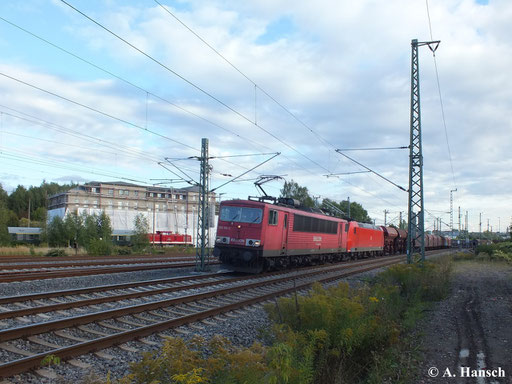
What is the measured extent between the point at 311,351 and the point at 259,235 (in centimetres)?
1158

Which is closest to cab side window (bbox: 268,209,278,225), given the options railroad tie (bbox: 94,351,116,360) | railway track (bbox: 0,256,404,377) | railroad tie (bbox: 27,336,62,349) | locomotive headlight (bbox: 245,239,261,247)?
locomotive headlight (bbox: 245,239,261,247)

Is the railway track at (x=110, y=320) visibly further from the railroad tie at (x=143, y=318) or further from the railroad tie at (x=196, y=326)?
the railroad tie at (x=196, y=326)

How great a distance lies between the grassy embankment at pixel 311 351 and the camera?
4598 millimetres

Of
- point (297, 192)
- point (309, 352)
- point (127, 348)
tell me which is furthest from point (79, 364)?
point (297, 192)

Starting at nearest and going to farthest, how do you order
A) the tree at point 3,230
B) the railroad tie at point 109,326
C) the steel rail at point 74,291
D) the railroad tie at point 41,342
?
the railroad tie at point 41,342, the railroad tie at point 109,326, the steel rail at point 74,291, the tree at point 3,230

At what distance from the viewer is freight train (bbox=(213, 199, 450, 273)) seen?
18.0 m

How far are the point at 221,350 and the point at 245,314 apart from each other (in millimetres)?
5571

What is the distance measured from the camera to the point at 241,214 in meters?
18.6

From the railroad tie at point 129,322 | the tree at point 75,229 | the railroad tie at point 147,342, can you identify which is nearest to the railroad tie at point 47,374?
the railroad tie at point 147,342

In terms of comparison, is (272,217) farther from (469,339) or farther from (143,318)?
(469,339)

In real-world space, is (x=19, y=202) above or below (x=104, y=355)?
above

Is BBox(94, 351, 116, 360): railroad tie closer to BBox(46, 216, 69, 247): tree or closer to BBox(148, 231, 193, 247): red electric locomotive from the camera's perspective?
BBox(46, 216, 69, 247): tree

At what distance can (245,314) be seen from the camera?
10547 mm

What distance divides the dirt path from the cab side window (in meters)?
7.56
